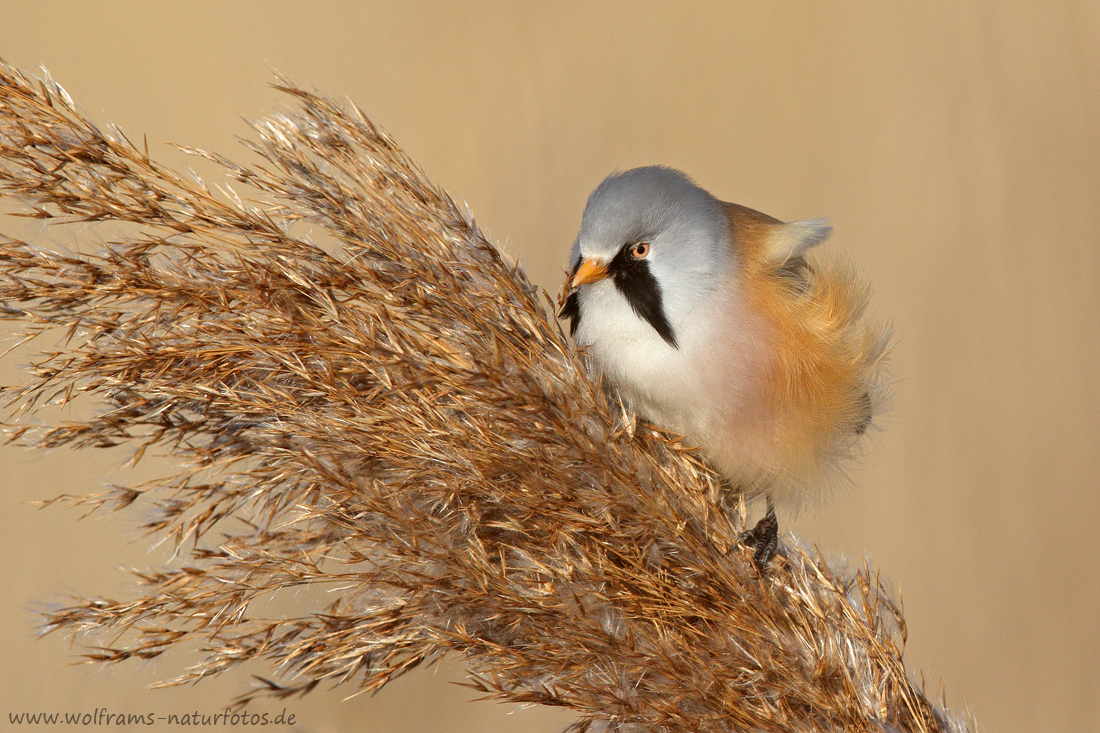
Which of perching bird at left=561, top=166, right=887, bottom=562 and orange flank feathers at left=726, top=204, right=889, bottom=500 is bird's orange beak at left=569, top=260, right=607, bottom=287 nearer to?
perching bird at left=561, top=166, right=887, bottom=562

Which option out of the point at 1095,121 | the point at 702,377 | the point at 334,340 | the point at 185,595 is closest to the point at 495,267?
the point at 334,340

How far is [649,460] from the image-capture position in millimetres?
886

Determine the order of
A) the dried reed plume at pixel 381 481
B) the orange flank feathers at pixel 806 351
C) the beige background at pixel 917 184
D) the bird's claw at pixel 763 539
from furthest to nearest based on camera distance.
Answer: the beige background at pixel 917 184, the orange flank feathers at pixel 806 351, the bird's claw at pixel 763 539, the dried reed plume at pixel 381 481

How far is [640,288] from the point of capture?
1058mm

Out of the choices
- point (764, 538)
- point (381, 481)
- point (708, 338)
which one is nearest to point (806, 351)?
point (708, 338)

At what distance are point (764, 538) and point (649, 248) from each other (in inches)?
16.7

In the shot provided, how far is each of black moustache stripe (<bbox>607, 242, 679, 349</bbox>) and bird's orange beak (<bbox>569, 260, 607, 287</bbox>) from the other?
0.01m

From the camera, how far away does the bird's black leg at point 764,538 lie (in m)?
0.98

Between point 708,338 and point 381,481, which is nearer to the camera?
point 381,481

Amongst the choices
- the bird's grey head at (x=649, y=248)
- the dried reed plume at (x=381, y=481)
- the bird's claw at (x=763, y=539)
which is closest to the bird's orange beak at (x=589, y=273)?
the bird's grey head at (x=649, y=248)

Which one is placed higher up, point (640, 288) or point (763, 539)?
point (640, 288)

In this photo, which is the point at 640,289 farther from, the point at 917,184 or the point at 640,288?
the point at 917,184

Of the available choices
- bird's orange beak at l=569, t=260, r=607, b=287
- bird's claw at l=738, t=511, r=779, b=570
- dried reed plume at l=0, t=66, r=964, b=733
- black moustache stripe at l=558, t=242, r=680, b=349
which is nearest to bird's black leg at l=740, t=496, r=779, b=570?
bird's claw at l=738, t=511, r=779, b=570

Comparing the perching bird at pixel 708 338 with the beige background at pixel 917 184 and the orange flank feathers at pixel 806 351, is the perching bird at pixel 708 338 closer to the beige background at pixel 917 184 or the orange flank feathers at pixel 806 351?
the orange flank feathers at pixel 806 351
